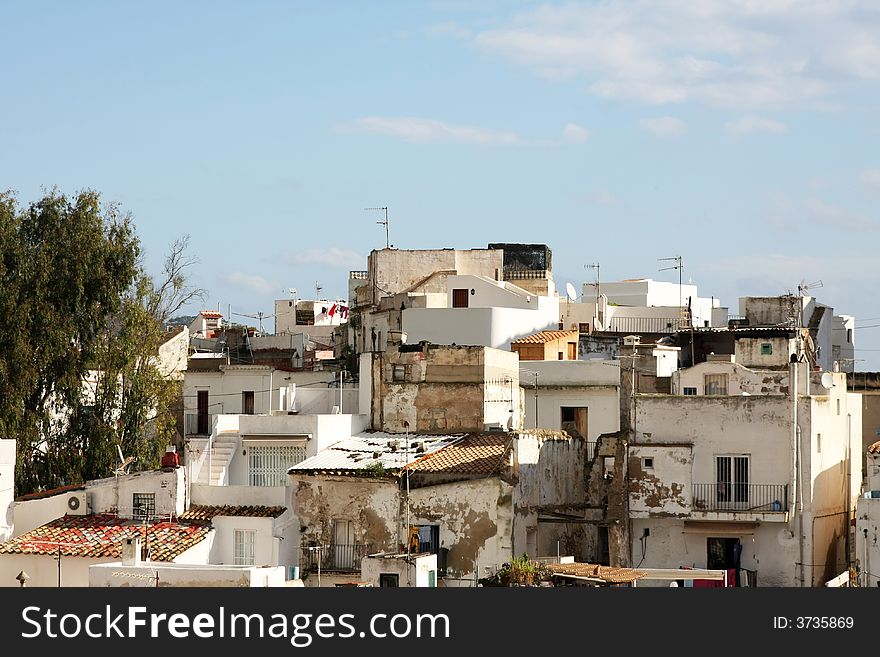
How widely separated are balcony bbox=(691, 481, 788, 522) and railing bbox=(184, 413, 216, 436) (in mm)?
17189

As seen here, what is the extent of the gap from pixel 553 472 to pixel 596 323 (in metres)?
19.9

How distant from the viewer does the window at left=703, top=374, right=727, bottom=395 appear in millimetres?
49844

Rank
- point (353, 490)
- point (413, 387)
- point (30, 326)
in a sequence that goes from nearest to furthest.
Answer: point (353, 490)
point (413, 387)
point (30, 326)

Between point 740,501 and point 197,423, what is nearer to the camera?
point 740,501

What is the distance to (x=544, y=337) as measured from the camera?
186 ft

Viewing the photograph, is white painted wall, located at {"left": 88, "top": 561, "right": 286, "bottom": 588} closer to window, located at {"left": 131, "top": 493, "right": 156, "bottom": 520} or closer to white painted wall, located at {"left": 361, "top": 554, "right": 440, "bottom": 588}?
white painted wall, located at {"left": 361, "top": 554, "right": 440, "bottom": 588}

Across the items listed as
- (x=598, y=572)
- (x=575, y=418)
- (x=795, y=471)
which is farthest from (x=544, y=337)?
(x=598, y=572)

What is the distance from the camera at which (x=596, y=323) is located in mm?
Answer: 65625

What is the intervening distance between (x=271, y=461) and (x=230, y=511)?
3003 millimetres

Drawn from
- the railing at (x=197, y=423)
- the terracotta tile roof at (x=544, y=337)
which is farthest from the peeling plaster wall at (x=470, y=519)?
the railing at (x=197, y=423)

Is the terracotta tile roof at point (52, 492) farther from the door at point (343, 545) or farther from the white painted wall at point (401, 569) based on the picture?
the white painted wall at point (401, 569)

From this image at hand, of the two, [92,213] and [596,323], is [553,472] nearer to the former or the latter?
[92,213]

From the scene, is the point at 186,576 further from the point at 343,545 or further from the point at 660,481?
the point at 660,481

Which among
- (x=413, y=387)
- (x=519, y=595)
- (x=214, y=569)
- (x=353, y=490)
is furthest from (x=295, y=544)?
(x=519, y=595)
